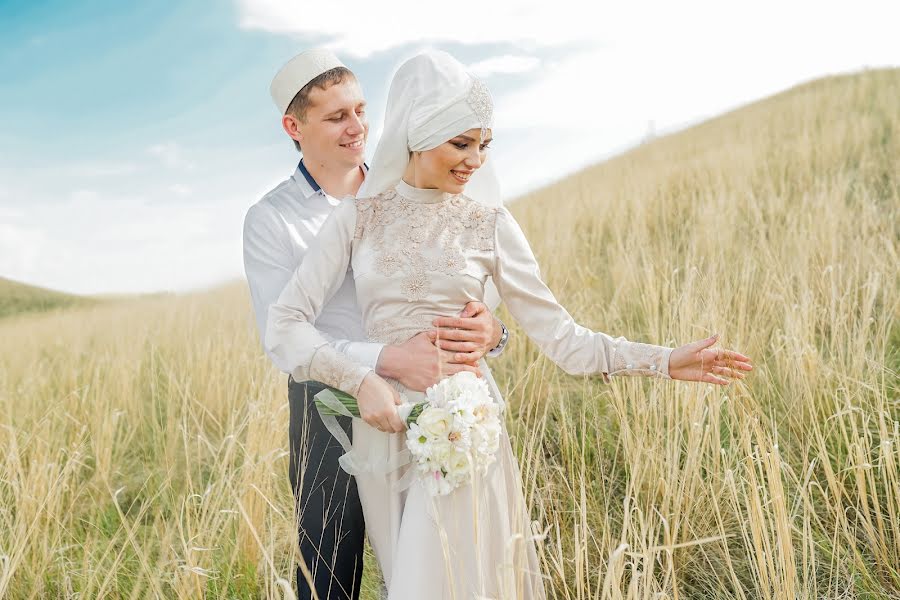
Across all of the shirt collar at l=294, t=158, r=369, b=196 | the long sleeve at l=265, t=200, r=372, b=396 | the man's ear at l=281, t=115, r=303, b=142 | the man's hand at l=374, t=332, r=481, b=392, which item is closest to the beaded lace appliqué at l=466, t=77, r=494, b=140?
the long sleeve at l=265, t=200, r=372, b=396

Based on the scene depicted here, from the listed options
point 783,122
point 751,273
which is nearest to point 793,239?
point 751,273

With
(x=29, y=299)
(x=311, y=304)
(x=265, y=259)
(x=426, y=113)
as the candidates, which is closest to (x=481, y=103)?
(x=426, y=113)

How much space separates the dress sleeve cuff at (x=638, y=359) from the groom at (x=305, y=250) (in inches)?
13.1

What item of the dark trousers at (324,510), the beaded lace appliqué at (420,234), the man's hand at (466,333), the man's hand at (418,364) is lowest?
the dark trousers at (324,510)

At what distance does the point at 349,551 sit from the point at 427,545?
644 mm

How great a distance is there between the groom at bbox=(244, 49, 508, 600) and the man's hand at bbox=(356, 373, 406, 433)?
166 mm

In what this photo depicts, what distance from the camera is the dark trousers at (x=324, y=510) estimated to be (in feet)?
7.11

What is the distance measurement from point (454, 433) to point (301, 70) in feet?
4.81

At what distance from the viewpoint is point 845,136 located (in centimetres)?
836

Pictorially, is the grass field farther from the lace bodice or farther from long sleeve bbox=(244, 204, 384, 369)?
long sleeve bbox=(244, 204, 384, 369)

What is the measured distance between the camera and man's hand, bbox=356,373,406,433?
1.71 meters

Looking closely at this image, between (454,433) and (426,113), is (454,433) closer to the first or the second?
(454,433)

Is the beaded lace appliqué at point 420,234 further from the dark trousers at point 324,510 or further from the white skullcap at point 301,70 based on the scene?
the white skullcap at point 301,70

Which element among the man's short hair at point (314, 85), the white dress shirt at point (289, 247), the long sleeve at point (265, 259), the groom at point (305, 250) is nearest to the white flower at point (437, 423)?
the groom at point (305, 250)
